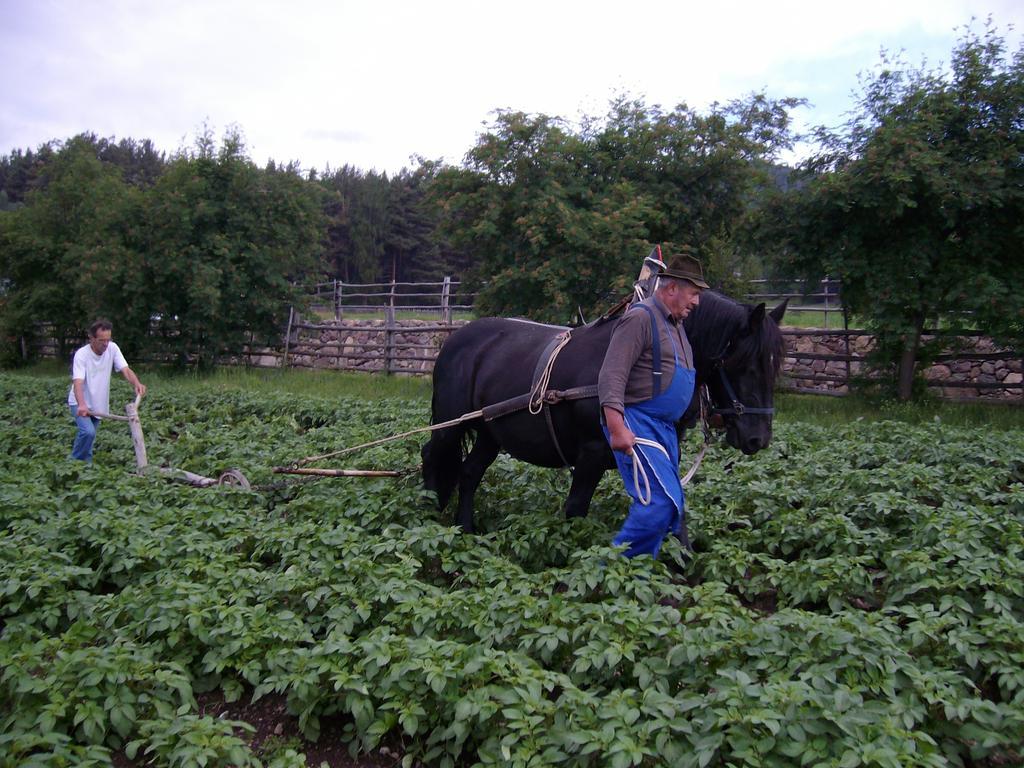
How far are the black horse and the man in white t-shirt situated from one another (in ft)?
12.0

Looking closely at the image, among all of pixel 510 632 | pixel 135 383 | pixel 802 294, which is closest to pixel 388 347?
pixel 802 294

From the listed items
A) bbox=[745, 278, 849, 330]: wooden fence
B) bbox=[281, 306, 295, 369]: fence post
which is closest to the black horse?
bbox=[745, 278, 849, 330]: wooden fence

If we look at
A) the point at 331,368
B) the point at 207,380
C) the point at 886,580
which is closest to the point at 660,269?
the point at 886,580

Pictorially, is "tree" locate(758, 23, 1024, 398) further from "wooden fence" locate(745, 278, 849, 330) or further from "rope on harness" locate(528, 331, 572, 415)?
"rope on harness" locate(528, 331, 572, 415)

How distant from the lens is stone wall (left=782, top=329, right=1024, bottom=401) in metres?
13.1

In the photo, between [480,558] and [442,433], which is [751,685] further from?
[442,433]

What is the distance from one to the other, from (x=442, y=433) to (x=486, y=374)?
57 centimetres

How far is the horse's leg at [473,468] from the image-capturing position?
20.2 feet

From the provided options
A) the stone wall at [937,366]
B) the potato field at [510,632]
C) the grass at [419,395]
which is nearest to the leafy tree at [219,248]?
the grass at [419,395]

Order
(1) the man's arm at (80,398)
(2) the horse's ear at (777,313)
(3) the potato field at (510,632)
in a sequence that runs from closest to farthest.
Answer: (3) the potato field at (510,632) → (2) the horse's ear at (777,313) → (1) the man's arm at (80,398)

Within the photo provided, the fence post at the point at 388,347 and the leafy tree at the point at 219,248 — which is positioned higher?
the leafy tree at the point at 219,248

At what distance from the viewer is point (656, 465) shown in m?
4.55

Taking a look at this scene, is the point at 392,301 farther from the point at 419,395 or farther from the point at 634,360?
the point at 634,360

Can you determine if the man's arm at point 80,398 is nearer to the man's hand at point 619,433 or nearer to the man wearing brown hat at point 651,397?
the man wearing brown hat at point 651,397
